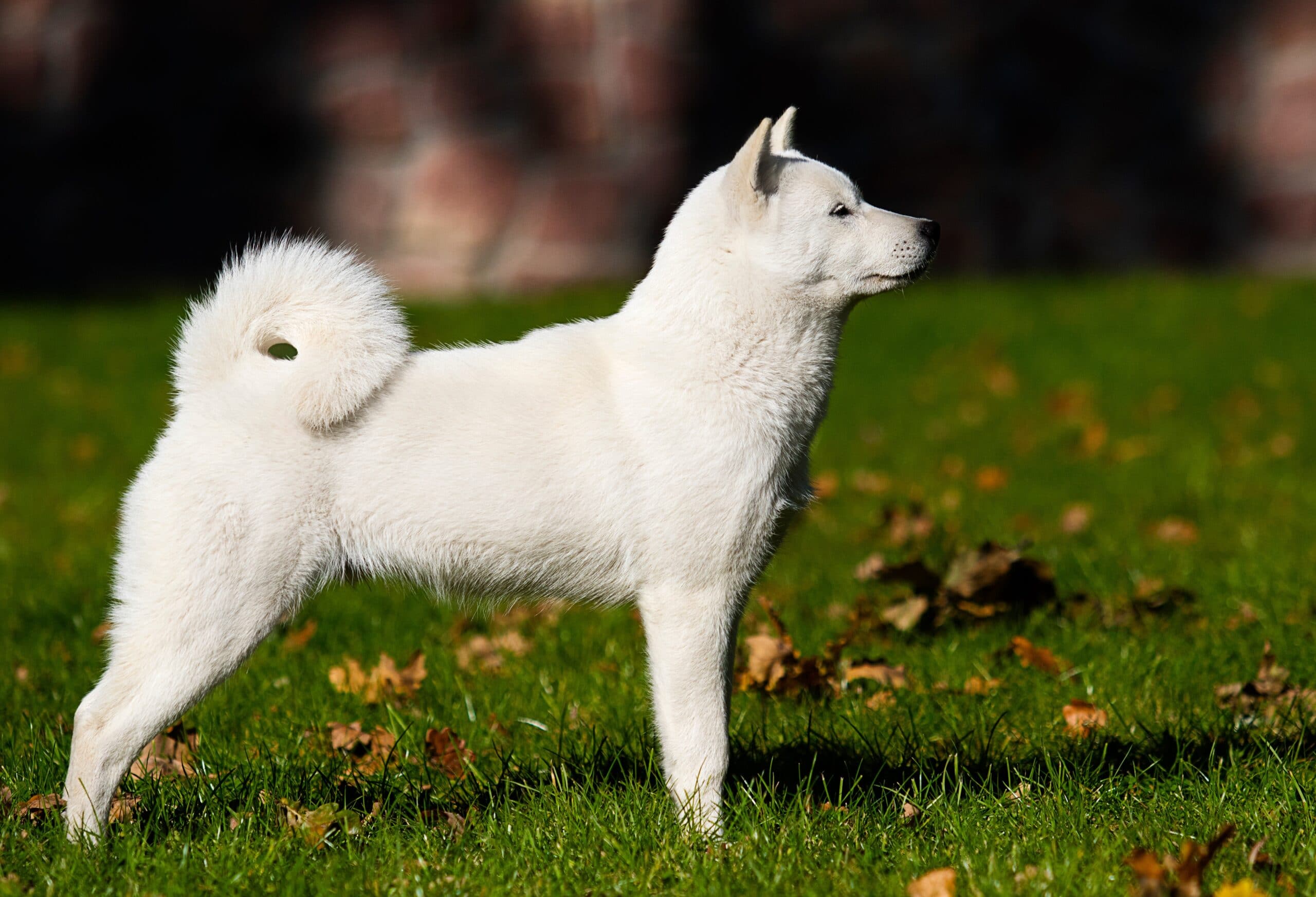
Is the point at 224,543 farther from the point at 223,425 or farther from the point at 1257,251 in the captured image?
the point at 1257,251

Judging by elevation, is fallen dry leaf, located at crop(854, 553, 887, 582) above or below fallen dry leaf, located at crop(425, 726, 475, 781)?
below

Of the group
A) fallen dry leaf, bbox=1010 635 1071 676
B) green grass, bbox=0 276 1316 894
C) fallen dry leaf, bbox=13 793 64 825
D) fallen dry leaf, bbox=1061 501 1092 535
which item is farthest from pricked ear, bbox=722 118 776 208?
fallen dry leaf, bbox=1061 501 1092 535

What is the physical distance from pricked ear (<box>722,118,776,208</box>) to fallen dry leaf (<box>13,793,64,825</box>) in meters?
1.98

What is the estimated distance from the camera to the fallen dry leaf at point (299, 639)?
4.34m

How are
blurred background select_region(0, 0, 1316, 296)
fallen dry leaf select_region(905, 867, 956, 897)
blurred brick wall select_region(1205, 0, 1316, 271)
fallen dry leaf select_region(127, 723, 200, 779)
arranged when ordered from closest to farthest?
fallen dry leaf select_region(905, 867, 956, 897) < fallen dry leaf select_region(127, 723, 200, 779) < blurred background select_region(0, 0, 1316, 296) < blurred brick wall select_region(1205, 0, 1316, 271)

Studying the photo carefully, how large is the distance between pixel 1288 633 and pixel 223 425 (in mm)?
3040

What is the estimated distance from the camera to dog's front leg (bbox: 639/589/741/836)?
2.86 meters

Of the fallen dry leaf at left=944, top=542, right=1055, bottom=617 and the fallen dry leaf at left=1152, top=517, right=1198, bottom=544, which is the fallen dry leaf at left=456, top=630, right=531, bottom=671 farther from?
the fallen dry leaf at left=1152, top=517, right=1198, bottom=544

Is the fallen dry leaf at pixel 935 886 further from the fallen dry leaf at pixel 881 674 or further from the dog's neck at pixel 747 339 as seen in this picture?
the fallen dry leaf at pixel 881 674

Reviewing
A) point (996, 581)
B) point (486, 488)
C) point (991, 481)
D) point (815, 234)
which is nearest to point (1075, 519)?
point (991, 481)

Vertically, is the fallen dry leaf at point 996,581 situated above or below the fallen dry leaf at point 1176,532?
above

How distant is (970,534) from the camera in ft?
17.6

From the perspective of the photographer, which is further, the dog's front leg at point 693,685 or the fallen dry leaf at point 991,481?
the fallen dry leaf at point 991,481

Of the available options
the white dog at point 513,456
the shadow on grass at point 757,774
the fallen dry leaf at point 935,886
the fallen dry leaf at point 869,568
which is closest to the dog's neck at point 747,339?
the white dog at point 513,456
